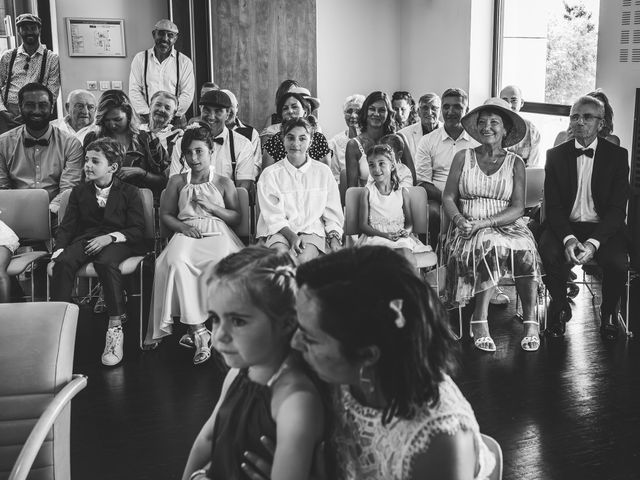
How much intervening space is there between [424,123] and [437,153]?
22.2 inches

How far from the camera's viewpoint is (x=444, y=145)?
5.45 metres

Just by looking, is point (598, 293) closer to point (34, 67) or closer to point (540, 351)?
point (540, 351)

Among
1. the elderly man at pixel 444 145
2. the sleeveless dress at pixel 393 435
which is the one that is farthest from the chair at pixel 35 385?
the elderly man at pixel 444 145

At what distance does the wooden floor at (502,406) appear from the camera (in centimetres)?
274

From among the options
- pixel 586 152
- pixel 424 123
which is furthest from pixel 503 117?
pixel 424 123

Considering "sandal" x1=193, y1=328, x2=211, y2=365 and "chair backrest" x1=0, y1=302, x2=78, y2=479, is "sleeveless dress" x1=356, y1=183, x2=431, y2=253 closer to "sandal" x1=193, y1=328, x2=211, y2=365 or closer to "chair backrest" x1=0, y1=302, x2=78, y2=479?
"sandal" x1=193, y1=328, x2=211, y2=365

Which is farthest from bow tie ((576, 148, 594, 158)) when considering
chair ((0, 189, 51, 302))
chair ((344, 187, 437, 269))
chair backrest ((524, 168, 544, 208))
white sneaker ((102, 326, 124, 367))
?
chair ((0, 189, 51, 302))

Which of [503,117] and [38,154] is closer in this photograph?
[503,117]

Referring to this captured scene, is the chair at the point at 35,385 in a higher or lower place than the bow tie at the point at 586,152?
lower

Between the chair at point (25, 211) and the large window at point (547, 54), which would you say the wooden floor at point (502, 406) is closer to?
the chair at point (25, 211)

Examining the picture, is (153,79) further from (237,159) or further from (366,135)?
(366,135)

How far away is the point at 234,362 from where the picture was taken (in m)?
1.39

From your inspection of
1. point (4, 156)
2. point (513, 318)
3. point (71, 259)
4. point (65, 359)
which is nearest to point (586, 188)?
point (513, 318)

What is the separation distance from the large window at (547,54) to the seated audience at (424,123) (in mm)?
1701
